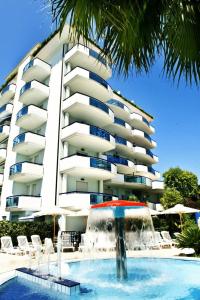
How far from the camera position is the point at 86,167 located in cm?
2427

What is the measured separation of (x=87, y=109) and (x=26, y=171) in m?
8.55

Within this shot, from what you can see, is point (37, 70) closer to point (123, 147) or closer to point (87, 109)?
point (87, 109)

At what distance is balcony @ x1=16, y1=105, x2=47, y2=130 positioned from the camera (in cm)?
2725

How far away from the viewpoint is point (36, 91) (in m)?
28.8

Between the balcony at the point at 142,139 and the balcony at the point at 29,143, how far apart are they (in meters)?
15.0

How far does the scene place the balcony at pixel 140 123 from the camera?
38969 millimetres

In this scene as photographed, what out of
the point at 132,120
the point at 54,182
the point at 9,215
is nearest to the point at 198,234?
the point at 54,182

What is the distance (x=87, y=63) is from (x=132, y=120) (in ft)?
42.6

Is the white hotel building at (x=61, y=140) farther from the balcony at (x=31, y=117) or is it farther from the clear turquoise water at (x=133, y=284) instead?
the clear turquoise water at (x=133, y=284)

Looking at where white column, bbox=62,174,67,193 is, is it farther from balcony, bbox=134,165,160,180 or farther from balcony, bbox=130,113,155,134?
balcony, bbox=130,113,155,134

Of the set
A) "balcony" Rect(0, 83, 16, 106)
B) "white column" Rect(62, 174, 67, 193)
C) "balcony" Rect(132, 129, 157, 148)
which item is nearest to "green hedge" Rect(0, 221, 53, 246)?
"white column" Rect(62, 174, 67, 193)

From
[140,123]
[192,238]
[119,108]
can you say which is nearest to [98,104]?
[119,108]

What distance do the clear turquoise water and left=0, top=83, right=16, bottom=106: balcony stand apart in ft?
91.9

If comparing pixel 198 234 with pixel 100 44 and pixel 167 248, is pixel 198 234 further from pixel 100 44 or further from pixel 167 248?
pixel 100 44
